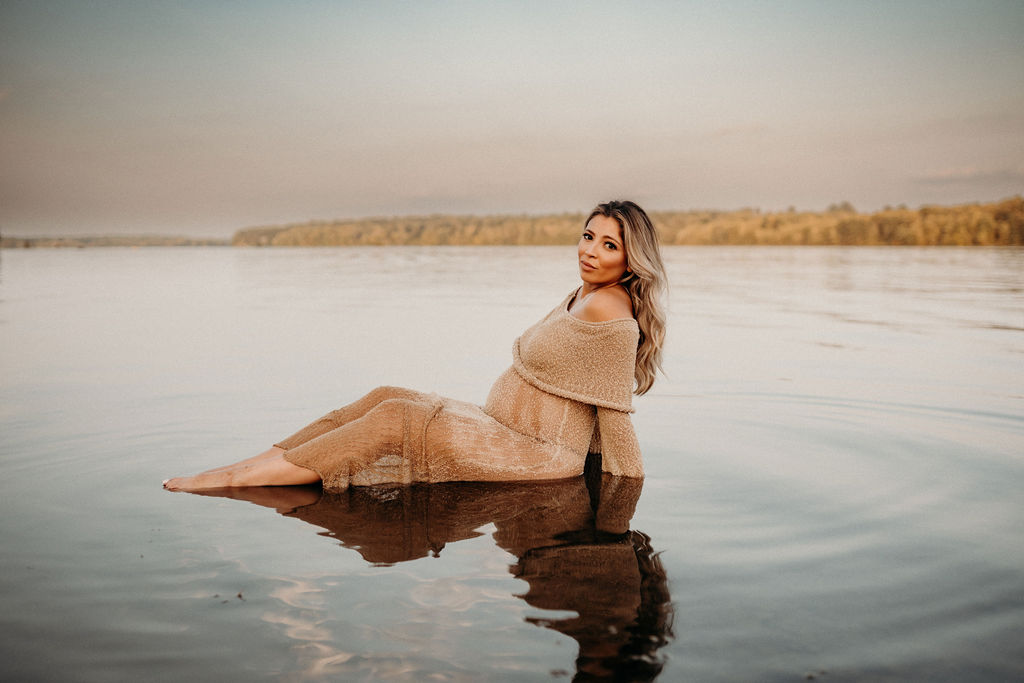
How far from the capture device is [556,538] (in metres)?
4.23

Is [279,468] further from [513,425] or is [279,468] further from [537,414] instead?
[537,414]

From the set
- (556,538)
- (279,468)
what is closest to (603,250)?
(556,538)

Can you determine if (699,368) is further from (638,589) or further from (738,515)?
(638,589)

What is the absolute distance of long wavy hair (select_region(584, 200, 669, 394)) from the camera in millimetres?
5047

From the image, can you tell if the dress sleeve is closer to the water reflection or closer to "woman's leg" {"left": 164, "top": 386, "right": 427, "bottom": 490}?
the water reflection

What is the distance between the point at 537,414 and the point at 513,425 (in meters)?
0.19

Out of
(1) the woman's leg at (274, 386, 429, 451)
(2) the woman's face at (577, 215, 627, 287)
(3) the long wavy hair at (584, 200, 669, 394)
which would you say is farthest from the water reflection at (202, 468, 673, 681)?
(2) the woman's face at (577, 215, 627, 287)

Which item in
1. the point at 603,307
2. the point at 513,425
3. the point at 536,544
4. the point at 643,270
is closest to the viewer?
the point at 536,544

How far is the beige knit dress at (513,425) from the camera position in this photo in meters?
4.88

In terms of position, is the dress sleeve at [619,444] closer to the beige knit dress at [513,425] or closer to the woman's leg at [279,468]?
the beige knit dress at [513,425]

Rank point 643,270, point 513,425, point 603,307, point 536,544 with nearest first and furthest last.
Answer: point 536,544
point 603,307
point 643,270
point 513,425

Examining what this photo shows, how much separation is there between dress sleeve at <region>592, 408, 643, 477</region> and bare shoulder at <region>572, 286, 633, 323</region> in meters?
0.63

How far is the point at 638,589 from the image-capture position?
3561 millimetres

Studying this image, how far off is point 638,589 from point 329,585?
1.46 m
